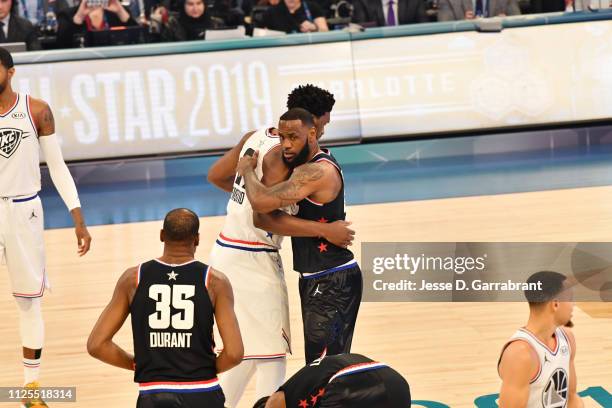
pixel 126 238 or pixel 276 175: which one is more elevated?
pixel 276 175

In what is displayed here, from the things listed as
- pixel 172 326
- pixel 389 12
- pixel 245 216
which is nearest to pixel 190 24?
pixel 389 12

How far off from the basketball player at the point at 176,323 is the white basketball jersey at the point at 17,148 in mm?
2433

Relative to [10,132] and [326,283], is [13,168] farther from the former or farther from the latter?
[326,283]

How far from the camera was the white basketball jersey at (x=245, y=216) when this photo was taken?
628 cm

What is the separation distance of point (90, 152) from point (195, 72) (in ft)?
5.57

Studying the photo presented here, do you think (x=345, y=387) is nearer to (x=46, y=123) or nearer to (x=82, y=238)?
(x=82, y=238)

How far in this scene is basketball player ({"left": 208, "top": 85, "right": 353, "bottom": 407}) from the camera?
6.23 m

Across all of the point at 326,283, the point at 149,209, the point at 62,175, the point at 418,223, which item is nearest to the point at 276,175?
the point at 326,283

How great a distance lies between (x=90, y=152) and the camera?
1416cm

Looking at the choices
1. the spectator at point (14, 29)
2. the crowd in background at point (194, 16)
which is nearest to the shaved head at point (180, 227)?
the crowd in background at point (194, 16)

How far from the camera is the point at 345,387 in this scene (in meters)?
4.45

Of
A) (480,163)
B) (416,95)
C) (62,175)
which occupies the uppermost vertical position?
(62,175)

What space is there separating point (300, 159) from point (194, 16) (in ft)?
32.3

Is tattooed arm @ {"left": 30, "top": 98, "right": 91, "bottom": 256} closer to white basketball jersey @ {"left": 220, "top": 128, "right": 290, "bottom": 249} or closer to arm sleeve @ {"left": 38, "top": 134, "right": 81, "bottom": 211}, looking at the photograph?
arm sleeve @ {"left": 38, "top": 134, "right": 81, "bottom": 211}
